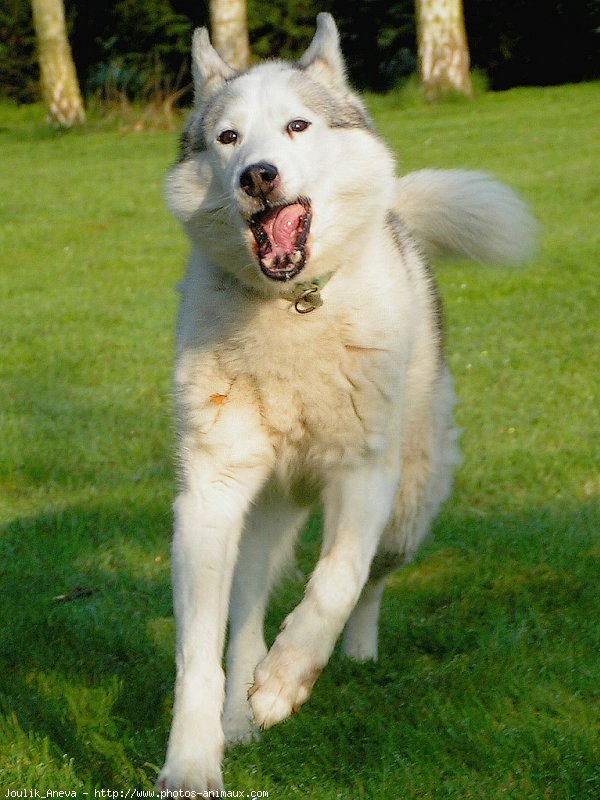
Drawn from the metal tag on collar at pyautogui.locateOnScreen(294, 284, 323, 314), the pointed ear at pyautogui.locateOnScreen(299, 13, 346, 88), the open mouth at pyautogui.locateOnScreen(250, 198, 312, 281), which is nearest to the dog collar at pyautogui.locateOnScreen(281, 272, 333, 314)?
the metal tag on collar at pyautogui.locateOnScreen(294, 284, 323, 314)

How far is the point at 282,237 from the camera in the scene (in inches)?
152

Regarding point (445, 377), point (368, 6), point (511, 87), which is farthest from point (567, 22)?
point (445, 377)

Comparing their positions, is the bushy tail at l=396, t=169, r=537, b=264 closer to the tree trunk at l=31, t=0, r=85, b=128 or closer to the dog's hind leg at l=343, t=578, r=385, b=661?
the dog's hind leg at l=343, t=578, r=385, b=661

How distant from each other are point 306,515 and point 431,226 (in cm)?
142

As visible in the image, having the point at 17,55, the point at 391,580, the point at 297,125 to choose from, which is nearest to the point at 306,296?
the point at 297,125

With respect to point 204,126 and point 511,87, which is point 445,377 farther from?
point 511,87

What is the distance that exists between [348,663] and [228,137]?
1809 millimetres

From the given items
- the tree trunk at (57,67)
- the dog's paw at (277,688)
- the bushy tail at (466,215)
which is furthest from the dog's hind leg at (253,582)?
the tree trunk at (57,67)

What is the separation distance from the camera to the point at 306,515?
4465 millimetres

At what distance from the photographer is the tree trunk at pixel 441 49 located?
2135 cm

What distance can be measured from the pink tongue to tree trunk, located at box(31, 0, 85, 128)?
20.6 metres

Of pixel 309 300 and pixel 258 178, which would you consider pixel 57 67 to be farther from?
pixel 258 178

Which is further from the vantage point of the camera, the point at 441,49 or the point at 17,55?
the point at 17,55

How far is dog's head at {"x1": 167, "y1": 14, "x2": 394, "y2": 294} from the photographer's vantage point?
3775 mm
